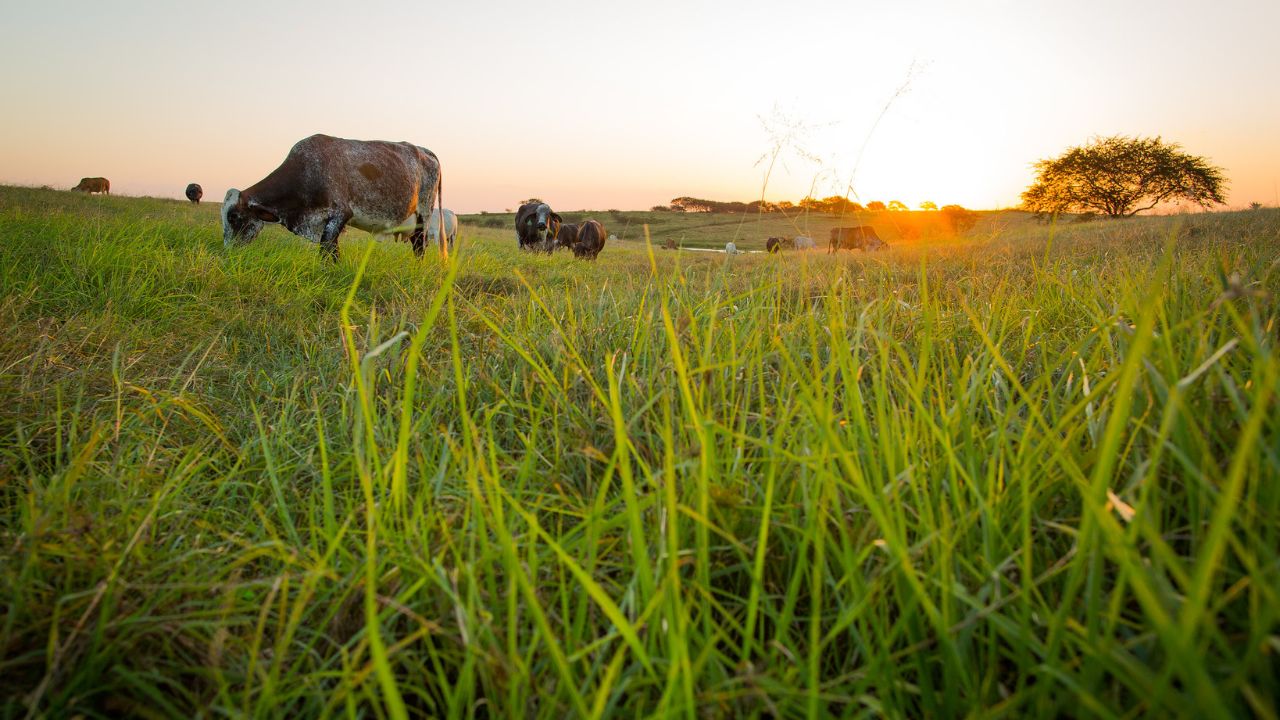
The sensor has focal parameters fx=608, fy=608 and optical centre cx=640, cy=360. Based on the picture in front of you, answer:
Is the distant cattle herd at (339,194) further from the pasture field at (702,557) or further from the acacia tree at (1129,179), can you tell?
the acacia tree at (1129,179)

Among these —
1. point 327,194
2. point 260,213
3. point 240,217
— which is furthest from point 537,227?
point 240,217

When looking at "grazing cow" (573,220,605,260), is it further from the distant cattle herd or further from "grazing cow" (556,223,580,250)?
the distant cattle herd

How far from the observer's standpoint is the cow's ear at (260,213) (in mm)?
6648

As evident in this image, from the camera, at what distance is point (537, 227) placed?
707 inches

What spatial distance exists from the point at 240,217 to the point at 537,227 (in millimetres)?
11644

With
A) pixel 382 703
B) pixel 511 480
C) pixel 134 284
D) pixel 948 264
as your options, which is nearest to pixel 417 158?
pixel 134 284

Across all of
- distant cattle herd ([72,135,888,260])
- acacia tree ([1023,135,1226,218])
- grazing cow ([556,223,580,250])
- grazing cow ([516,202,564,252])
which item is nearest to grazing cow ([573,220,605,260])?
grazing cow ([516,202,564,252])

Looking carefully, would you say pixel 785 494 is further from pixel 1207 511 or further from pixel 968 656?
pixel 1207 511

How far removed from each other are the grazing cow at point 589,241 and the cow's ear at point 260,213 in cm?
1048

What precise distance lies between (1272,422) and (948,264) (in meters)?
6.00

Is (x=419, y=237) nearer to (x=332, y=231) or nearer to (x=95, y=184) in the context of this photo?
(x=332, y=231)

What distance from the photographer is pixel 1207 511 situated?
1.00 m

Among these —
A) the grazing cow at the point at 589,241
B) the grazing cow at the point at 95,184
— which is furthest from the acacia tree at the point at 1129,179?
the grazing cow at the point at 95,184

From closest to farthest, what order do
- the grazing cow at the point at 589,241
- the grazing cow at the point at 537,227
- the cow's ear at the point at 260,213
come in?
the cow's ear at the point at 260,213
the grazing cow at the point at 589,241
the grazing cow at the point at 537,227
